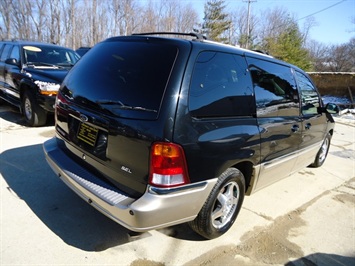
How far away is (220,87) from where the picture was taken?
8.47 ft

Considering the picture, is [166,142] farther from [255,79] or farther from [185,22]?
[185,22]

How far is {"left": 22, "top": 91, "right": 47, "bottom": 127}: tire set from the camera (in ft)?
19.5

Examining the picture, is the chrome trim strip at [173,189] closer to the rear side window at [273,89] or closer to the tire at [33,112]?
the rear side window at [273,89]

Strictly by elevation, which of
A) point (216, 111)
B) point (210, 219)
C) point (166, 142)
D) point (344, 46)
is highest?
point (344, 46)

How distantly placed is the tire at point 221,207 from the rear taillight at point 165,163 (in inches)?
22.2

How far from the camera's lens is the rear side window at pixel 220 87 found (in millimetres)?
2367

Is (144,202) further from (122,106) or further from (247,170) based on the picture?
(247,170)

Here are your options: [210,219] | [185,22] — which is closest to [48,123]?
[210,219]

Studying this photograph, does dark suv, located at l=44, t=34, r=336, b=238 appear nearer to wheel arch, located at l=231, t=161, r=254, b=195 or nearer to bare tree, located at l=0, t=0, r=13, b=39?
wheel arch, located at l=231, t=161, r=254, b=195

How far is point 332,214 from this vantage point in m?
3.79

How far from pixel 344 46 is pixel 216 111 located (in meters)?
61.6

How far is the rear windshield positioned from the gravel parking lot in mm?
1225

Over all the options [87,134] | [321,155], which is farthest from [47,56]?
[321,155]

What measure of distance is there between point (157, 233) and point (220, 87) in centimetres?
160
